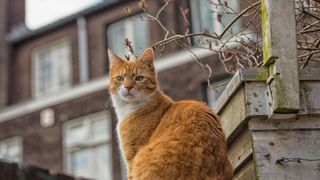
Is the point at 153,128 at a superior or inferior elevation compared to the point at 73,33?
inferior

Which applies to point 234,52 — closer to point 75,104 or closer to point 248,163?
point 248,163

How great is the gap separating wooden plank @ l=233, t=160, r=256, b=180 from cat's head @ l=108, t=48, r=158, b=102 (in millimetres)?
956

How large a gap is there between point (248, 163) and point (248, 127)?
0.81 feet

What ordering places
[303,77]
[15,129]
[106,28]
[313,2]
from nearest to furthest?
[303,77]
[313,2]
[106,28]
[15,129]

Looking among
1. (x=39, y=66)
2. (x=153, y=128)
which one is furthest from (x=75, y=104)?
(x=153, y=128)

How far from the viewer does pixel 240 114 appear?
11.5ft

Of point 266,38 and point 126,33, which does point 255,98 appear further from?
point 126,33

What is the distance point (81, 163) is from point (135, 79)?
14.2 meters

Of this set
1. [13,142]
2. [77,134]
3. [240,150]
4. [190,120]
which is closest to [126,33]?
[77,134]

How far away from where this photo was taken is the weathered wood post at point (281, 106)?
10.9ft

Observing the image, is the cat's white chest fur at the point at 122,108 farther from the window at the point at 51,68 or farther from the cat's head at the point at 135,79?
the window at the point at 51,68

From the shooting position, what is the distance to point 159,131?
13.1 feet

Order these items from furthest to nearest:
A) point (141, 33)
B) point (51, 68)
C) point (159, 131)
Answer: point (51, 68) → point (141, 33) → point (159, 131)

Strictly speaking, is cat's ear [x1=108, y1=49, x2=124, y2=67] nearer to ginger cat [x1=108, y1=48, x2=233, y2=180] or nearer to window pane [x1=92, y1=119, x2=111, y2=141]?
ginger cat [x1=108, y1=48, x2=233, y2=180]
